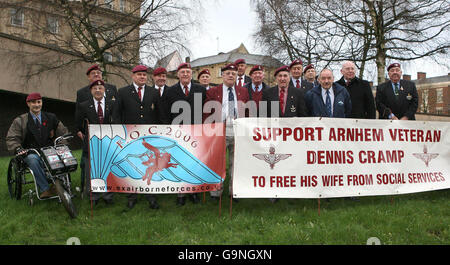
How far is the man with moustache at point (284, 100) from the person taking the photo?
549 centimetres

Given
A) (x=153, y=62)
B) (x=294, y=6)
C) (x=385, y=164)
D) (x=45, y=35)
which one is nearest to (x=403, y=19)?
(x=294, y=6)

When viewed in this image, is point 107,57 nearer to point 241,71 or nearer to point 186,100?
point 241,71

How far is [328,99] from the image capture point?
18.3 feet

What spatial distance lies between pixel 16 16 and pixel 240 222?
13.1 meters

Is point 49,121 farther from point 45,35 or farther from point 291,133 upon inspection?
point 45,35

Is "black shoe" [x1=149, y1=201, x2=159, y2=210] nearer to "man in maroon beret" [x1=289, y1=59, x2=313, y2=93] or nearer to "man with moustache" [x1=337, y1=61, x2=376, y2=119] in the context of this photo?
"man in maroon beret" [x1=289, y1=59, x2=313, y2=93]

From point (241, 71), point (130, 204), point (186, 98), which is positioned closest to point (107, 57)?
point (241, 71)

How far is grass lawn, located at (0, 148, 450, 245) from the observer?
3.93 meters

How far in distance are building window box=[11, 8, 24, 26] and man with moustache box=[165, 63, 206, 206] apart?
10.5 meters

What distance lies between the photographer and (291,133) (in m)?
4.85

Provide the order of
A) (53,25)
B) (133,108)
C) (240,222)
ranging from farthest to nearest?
(53,25) → (133,108) → (240,222)

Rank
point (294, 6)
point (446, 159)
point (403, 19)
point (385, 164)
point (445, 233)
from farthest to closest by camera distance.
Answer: point (294, 6) < point (403, 19) < point (446, 159) < point (385, 164) < point (445, 233)

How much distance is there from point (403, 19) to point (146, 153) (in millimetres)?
14110

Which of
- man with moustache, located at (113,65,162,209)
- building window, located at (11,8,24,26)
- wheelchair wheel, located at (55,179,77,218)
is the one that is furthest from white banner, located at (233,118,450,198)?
building window, located at (11,8,24,26)
